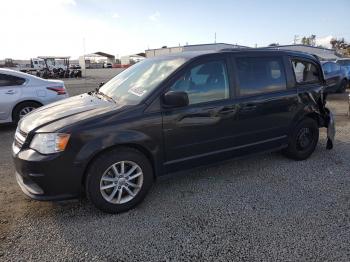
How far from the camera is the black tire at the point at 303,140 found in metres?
4.89

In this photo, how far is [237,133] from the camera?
163 inches

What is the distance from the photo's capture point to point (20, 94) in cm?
708

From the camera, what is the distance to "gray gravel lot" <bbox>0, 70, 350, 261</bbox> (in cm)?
281

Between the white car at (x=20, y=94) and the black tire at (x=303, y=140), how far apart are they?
5.38 metres

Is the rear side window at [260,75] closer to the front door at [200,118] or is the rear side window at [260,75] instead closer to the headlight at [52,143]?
the front door at [200,118]

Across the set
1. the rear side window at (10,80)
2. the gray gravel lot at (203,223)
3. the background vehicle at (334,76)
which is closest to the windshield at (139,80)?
the gray gravel lot at (203,223)

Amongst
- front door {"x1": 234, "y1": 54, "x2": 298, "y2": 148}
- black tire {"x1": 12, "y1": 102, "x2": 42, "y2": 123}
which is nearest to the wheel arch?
front door {"x1": 234, "y1": 54, "x2": 298, "y2": 148}

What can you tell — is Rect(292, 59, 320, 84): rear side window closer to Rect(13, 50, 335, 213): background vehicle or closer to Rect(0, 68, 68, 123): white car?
Rect(13, 50, 335, 213): background vehicle

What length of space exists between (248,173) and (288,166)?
72cm

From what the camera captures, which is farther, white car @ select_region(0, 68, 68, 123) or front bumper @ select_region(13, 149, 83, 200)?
white car @ select_region(0, 68, 68, 123)

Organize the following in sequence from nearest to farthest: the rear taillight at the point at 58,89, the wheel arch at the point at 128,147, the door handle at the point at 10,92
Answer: the wheel arch at the point at 128,147
the door handle at the point at 10,92
the rear taillight at the point at 58,89

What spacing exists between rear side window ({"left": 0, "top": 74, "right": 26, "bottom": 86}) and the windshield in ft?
12.0

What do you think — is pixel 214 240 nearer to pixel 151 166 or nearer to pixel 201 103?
pixel 151 166

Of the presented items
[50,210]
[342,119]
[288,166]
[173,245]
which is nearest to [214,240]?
[173,245]
